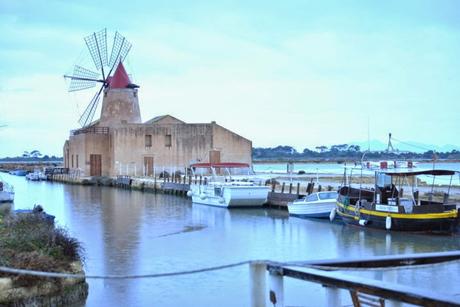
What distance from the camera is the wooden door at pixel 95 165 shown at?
55.9 m

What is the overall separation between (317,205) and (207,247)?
29.1 feet

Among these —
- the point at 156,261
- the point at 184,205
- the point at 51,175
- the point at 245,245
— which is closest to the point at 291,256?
the point at 245,245

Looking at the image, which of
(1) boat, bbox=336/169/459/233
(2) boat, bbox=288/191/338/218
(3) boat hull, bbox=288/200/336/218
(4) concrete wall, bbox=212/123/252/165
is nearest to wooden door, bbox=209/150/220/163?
(4) concrete wall, bbox=212/123/252/165

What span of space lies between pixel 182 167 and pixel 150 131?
4.55 metres

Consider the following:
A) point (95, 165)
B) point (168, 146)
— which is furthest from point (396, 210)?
point (95, 165)

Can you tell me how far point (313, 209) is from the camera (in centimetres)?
2475

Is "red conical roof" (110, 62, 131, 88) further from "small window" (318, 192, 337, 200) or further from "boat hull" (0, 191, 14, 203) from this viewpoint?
"small window" (318, 192, 337, 200)

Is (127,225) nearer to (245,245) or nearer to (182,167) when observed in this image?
(245,245)

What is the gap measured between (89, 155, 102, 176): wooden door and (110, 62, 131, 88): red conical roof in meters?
7.53

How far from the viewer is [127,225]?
2222 cm

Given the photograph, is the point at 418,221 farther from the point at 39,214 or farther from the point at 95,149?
the point at 95,149

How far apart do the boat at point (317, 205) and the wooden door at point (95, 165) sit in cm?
3434

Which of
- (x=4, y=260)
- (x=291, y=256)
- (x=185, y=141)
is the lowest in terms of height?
(x=291, y=256)

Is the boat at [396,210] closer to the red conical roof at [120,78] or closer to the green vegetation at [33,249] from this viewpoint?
the green vegetation at [33,249]
